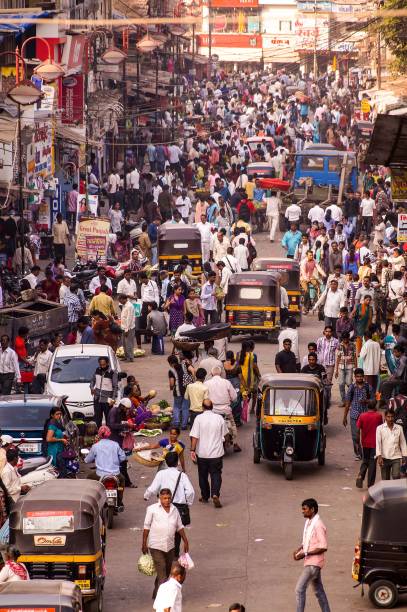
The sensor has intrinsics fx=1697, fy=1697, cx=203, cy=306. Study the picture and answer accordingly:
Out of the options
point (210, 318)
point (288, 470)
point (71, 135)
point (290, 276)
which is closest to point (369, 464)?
point (288, 470)

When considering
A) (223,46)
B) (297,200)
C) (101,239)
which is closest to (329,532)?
(101,239)

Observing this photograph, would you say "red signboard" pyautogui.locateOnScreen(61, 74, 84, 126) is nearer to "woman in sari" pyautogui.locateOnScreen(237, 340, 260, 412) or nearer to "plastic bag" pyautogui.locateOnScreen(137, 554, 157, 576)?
"woman in sari" pyautogui.locateOnScreen(237, 340, 260, 412)

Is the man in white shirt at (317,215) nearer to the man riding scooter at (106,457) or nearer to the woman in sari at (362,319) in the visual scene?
the woman in sari at (362,319)

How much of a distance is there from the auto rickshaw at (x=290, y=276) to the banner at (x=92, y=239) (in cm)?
363

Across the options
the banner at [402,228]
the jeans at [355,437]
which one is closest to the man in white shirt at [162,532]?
the jeans at [355,437]

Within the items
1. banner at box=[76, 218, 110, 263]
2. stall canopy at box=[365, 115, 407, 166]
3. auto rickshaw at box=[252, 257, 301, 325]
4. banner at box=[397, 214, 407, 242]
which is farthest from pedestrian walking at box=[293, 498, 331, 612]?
banner at box=[76, 218, 110, 263]

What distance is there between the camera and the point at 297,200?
51469 millimetres

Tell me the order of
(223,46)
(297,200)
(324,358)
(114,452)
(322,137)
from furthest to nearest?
(223,46) → (322,137) → (297,200) → (324,358) → (114,452)

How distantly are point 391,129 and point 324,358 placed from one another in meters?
9.78

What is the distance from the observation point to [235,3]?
14050 cm

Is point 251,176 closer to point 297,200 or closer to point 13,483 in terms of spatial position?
point 297,200

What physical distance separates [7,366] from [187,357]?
2.91 m

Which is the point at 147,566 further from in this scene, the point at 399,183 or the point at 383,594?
the point at 399,183

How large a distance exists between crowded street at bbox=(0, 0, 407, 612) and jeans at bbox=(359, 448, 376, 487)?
0.04 metres
